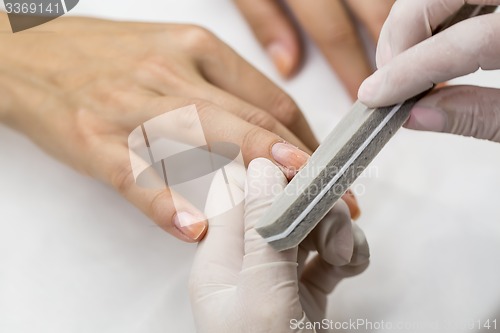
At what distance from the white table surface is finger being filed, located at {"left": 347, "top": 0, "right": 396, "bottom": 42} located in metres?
0.23

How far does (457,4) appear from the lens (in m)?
0.73

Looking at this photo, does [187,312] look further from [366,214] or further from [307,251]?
[366,214]

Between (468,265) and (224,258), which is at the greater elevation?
(224,258)

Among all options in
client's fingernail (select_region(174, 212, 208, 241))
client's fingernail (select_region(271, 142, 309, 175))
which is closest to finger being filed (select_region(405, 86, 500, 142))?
client's fingernail (select_region(271, 142, 309, 175))

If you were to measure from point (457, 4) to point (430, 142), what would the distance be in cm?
36

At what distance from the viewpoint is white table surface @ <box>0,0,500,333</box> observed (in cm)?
A: 89

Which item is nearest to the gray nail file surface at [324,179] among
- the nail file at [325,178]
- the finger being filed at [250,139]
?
the nail file at [325,178]

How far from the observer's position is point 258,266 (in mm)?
707

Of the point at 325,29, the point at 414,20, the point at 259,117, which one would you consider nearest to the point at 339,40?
the point at 325,29

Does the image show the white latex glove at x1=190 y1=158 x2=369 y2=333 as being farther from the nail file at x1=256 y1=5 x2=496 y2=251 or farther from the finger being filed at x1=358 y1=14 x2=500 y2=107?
the finger being filed at x1=358 y1=14 x2=500 y2=107

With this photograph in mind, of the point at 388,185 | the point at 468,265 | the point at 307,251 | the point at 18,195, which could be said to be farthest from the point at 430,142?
the point at 18,195

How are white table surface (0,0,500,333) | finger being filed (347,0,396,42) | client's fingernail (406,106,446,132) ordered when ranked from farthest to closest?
finger being filed (347,0,396,42)
white table surface (0,0,500,333)
client's fingernail (406,106,446,132)

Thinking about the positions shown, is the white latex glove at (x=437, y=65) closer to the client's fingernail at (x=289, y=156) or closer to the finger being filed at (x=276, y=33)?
the client's fingernail at (x=289, y=156)

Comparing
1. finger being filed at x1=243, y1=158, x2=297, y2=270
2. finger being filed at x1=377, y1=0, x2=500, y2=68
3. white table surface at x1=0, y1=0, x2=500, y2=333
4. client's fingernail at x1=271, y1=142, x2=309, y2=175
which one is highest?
finger being filed at x1=377, y1=0, x2=500, y2=68
